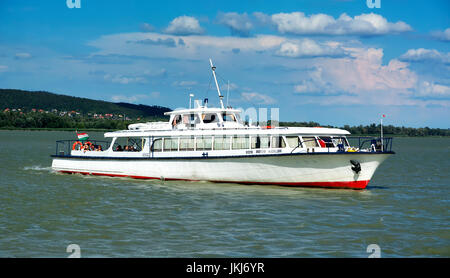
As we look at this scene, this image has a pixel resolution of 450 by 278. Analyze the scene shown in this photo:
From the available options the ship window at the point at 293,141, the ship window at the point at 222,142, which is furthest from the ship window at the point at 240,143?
the ship window at the point at 293,141

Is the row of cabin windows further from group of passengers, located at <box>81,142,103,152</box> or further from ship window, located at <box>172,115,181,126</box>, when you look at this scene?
group of passengers, located at <box>81,142,103,152</box>

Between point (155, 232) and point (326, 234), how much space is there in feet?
18.8

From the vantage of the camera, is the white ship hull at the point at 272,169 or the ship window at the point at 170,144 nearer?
the white ship hull at the point at 272,169

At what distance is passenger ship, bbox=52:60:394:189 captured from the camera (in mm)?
26453

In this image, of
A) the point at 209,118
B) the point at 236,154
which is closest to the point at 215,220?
the point at 236,154

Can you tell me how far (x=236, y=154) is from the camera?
27906 millimetres

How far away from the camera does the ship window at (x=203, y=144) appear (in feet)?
95.4

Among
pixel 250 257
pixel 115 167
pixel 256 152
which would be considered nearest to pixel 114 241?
pixel 250 257

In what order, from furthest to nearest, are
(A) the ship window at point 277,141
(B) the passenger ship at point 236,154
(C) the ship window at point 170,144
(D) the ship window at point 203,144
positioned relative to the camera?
(C) the ship window at point 170,144
(D) the ship window at point 203,144
(A) the ship window at point 277,141
(B) the passenger ship at point 236,154

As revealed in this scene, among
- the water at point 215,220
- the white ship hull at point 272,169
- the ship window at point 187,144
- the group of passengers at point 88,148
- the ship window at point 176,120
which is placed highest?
the ship window at point 176,120

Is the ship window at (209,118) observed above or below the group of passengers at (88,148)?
above

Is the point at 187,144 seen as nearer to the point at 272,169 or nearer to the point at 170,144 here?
the point at 170,144

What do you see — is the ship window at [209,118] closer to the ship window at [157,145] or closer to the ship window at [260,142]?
the ship window at [157,145]
